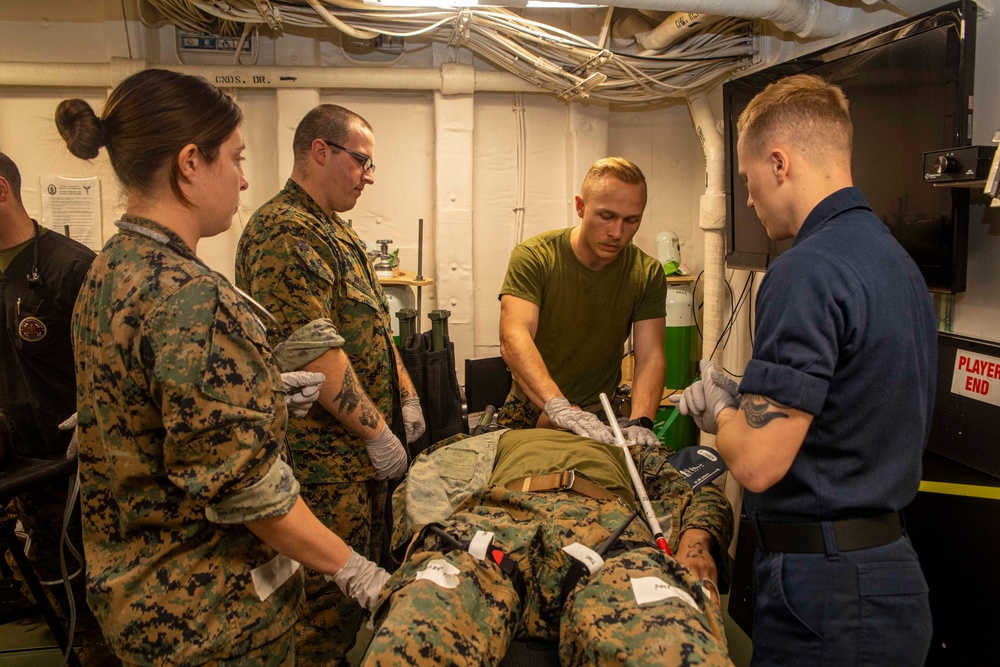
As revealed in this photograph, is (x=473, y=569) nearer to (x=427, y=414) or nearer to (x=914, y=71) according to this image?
(x=427, y=414)

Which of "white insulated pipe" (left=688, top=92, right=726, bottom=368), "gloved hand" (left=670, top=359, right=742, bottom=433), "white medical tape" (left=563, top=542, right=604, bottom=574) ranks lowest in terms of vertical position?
"white medical tape" (left=563, top=542, right=604, bottom=574)

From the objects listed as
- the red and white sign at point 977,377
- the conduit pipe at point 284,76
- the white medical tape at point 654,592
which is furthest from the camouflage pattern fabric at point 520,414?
the conduit pipe at point 284,76

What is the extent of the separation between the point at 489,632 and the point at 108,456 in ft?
2.58

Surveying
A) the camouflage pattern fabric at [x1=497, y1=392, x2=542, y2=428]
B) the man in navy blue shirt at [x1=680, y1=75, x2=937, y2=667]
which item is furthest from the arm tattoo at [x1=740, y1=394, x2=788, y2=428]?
the camouflage pattern fabric at [x1=497, y1=392, x2=542, y2=428]

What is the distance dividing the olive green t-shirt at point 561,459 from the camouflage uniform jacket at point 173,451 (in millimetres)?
885

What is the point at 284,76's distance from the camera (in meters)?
3.43

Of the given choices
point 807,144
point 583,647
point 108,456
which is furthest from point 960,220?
point 108,456

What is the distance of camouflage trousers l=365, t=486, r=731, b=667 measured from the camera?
118cm

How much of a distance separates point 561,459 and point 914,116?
1.37 m

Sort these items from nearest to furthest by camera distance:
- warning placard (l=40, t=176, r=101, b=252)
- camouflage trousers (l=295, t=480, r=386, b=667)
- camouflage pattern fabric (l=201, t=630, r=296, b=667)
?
1. camouflage pattern fabric (l=201, t=630, r=296, b=667)
2. camouflage trousers (l=295, t=480, r=386, b=667)
3. warning placard (l=40, t=176, r=101, b=252)

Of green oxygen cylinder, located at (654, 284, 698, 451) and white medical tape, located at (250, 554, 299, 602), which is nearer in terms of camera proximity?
white medical tape, located at (250, 554, 299, 602)

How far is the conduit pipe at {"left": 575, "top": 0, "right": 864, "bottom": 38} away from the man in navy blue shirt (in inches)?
40.3

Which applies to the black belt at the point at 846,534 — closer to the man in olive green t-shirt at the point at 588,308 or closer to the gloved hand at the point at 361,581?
the gloved hand at the point at 361,581

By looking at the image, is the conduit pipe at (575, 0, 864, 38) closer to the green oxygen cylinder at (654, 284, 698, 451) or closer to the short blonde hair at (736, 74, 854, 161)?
the short blonde hair at (736, 74, 854, 161)
